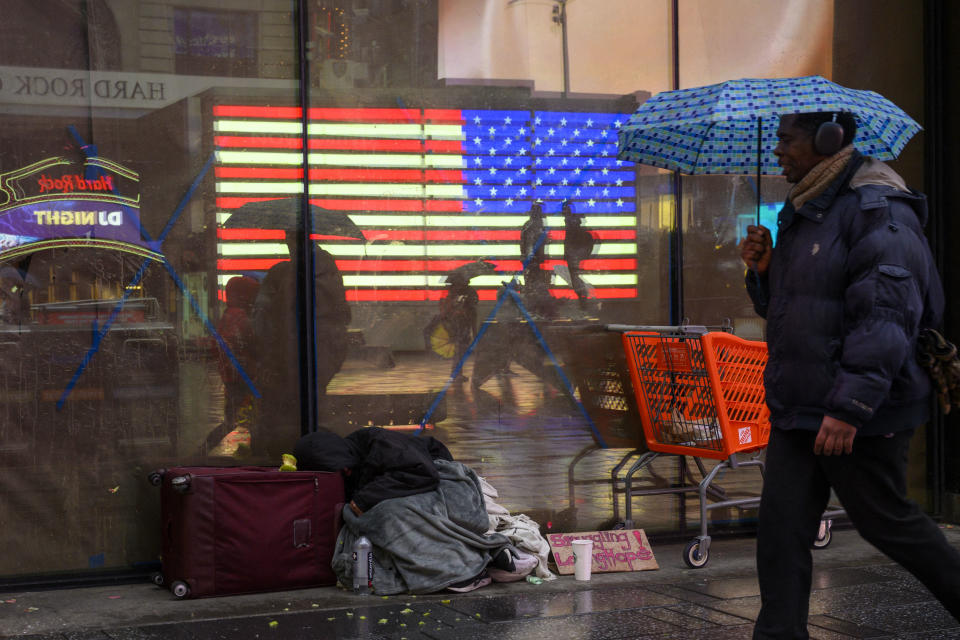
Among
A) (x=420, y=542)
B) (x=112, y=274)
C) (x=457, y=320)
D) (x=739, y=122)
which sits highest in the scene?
(x=739, y=122)

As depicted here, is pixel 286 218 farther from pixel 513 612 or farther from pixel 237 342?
pixel 513 612

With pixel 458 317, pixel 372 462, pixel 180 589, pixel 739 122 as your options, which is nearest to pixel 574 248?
pixel 458 317

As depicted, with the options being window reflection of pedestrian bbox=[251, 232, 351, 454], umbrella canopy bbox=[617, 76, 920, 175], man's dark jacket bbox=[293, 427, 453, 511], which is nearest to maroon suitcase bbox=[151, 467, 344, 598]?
man's dark jacket bbox=[293, 427, 453, 511]

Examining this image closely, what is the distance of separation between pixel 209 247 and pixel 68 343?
929mm

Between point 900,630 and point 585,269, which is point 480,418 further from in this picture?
point 900,630

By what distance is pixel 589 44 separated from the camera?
7.20 meters

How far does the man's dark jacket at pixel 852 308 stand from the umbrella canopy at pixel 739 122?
22.1 inches

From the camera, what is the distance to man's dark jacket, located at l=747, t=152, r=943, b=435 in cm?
389

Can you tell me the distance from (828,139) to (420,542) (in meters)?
2.98

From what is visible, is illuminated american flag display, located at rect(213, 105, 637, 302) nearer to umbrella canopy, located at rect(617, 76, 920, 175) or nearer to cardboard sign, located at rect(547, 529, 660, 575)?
umbrella canopy, located at rect(617, 76, 920, 175)

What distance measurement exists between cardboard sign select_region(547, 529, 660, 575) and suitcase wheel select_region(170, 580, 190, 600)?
2.04m

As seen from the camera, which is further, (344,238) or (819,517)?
(344,238)

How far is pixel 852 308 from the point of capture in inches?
158

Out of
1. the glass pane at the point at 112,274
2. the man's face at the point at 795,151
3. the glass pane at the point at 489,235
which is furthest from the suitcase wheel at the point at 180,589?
the man's face at the point at 795,151
